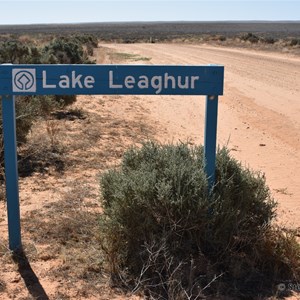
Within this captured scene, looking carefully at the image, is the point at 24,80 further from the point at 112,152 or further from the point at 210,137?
the point at 112,152

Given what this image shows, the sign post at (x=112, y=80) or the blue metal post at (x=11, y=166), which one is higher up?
the sign post at (x=112, y=80)

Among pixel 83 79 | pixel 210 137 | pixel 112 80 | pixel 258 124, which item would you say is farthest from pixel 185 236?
pixel 258 124

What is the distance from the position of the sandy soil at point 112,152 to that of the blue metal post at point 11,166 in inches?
8.0

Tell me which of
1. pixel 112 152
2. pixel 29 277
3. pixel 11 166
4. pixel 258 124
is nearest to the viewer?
pixel 29 277

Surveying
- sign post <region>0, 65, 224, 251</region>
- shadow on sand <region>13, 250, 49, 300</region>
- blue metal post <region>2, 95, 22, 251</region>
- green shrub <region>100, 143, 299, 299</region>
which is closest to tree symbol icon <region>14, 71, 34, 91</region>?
sign post <region>0, 65, 224, 251</region>

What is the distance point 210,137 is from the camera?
4.71m

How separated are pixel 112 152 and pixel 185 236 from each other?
4.67 metres

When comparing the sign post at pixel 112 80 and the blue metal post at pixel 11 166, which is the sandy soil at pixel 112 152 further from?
the sign post at pixel 112 80

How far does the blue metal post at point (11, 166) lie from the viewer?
15.4ft

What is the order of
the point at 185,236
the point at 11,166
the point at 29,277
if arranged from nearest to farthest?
the point at 29,277, the point at 185,236, the point at 11,166

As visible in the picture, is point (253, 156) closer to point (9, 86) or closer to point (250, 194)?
point (250, 194)

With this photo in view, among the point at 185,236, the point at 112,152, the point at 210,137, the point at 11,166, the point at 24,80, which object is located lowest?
the point at 112,152

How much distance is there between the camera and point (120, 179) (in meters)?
4.81

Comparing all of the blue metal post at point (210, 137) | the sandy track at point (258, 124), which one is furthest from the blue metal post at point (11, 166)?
the sandy track at point (258, 124)
